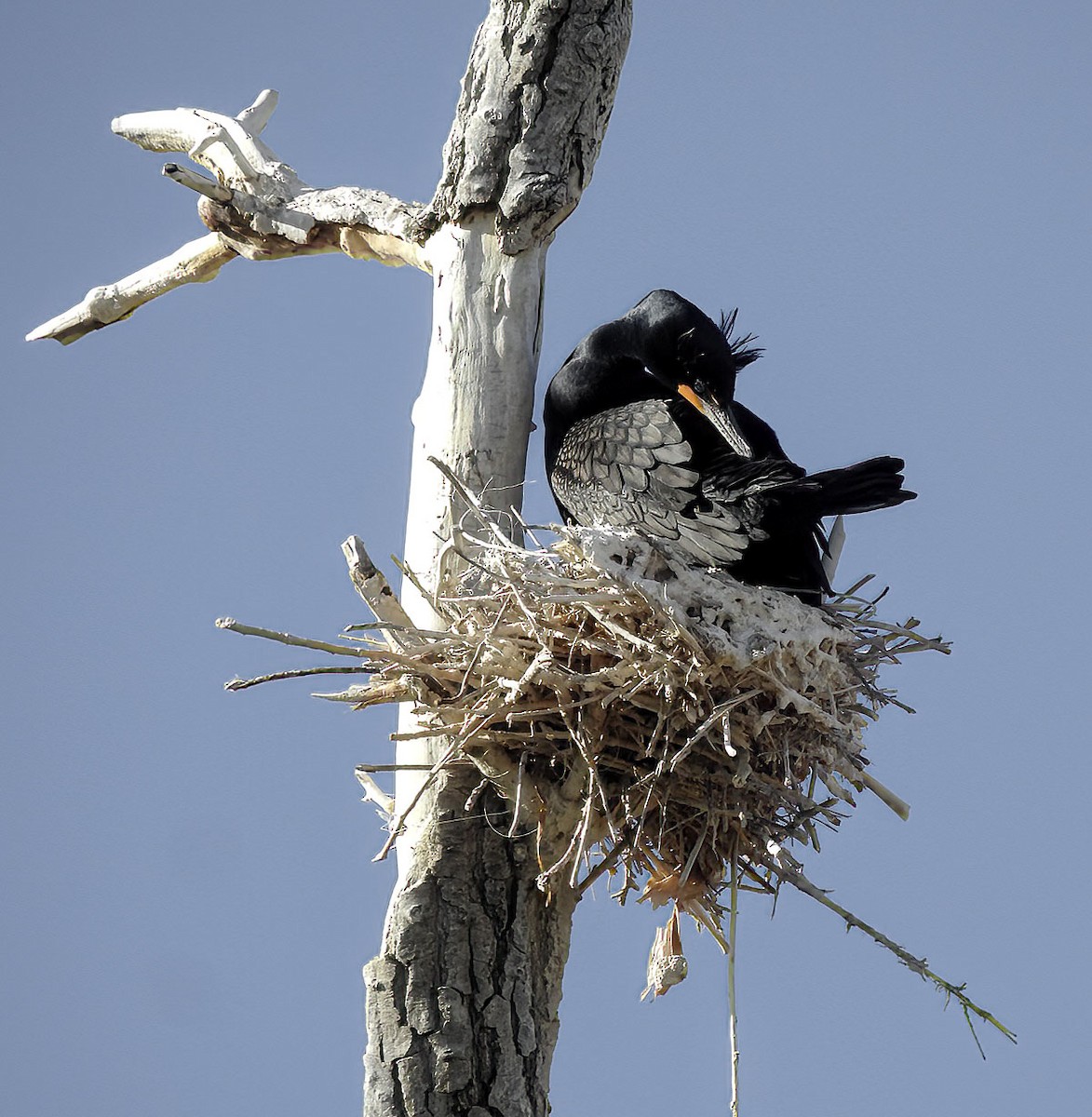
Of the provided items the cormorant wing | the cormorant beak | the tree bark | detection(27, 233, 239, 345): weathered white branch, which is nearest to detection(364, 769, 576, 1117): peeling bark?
the tree bark

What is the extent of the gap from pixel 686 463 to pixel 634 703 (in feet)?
1.30

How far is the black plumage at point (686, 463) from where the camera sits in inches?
77.5

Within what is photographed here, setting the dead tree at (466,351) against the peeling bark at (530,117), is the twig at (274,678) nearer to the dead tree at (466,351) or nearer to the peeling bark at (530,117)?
the dead tree at (466,351)

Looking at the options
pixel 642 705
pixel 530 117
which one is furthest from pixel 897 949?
pixel 530 117

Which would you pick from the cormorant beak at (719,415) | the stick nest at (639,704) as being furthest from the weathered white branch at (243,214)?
the stick nest at (639,704)

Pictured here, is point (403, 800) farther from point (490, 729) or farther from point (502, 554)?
point (502, 554)

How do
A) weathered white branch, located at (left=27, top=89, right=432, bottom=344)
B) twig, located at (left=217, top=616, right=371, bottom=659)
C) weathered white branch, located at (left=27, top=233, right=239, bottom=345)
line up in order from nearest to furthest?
twig, located at (left=217, top=616, right=371, bottom=659), weathered white branch, located at (left=27, top=89, right=432, bottom=344), weathered white branch, located at (left=27, top=233, right=239, bottom=345)

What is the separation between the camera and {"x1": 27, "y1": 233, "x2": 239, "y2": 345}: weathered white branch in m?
2.71

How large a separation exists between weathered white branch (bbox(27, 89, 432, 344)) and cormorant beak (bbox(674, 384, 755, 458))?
47 cm

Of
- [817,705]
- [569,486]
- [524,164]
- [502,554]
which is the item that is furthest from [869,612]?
[524,164]

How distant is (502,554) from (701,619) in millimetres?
255

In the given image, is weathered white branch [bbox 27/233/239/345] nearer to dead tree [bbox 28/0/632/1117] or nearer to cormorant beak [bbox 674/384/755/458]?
dead tree [bbox 28/0/632/1117]

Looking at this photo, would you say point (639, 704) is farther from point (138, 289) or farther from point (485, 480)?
point (138, 289)

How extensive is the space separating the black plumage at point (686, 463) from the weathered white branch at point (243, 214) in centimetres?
35
